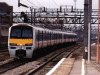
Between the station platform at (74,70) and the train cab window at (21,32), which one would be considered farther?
the train cab window at (21,32)

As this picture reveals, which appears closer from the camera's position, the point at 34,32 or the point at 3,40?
the point at 34,32

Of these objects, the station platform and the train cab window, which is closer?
the station platform

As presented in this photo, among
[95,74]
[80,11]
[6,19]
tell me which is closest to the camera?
[95,74]

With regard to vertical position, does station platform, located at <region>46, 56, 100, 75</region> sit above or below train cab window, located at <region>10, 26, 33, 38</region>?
below

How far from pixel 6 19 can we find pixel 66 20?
35.7 m

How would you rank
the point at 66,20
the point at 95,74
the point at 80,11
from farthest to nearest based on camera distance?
the point at 66,20
the point at 80,11
the point at 95,74

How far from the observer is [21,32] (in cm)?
2036

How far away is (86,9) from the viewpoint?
1744 centimetres

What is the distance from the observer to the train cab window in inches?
795

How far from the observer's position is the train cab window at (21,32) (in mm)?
20203

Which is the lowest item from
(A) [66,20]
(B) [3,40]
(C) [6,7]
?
(B) [3,40]

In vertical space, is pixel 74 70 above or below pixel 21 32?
below

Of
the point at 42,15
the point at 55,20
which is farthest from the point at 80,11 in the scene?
the point at 55,20

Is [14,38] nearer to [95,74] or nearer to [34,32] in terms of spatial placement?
[34,32]
